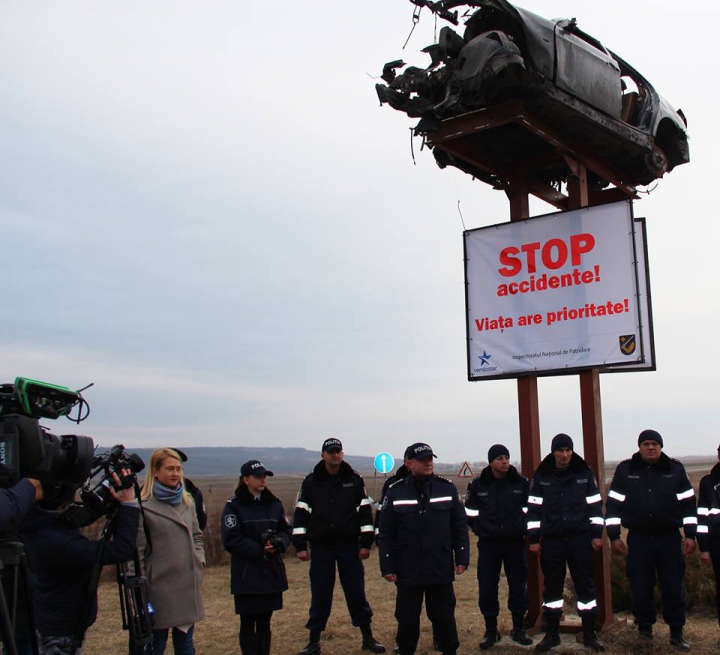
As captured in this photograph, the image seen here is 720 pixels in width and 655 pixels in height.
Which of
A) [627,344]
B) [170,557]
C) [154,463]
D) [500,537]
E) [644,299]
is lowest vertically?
[500,537]

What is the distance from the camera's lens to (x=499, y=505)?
806 cm

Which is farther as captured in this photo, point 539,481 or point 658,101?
point 658,101

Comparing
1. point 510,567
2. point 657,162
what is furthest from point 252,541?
point 657,162

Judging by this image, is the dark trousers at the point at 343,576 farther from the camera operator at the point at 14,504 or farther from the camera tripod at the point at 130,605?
the camera operator at the point at 14,504

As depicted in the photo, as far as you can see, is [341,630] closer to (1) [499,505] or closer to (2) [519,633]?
(2) [519,633]

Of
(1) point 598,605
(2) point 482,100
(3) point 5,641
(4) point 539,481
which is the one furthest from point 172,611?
(2) point 482,100

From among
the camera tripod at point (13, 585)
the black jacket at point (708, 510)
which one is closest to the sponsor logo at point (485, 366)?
the black jacket at point (708, 510)

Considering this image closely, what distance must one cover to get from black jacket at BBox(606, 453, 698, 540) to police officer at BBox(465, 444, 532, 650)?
3.01ft

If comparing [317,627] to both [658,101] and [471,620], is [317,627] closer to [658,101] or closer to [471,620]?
[471,620]

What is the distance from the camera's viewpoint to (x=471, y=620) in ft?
30.2

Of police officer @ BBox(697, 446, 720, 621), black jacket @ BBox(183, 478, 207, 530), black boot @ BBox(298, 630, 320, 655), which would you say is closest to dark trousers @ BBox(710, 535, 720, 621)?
police officer @ BBox(697, 446, 720, 621)

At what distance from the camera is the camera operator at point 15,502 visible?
12.0 feet

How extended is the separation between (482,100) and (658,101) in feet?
8.86

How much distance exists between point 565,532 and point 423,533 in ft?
6.00
